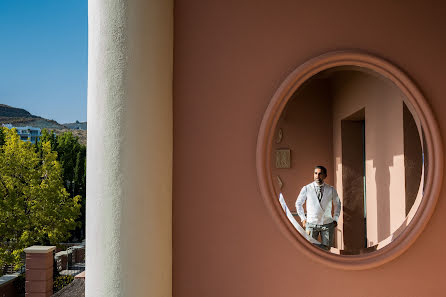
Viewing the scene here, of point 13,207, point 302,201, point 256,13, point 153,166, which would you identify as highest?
point 256,13

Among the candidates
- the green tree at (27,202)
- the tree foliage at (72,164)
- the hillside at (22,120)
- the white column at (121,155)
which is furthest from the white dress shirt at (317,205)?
the hillside at (22,120)

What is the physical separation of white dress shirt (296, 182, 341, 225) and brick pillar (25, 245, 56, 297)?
14.5 feet

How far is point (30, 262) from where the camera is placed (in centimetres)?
531

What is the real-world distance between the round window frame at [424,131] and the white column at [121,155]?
1.86 ft

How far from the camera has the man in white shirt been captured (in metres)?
1.96

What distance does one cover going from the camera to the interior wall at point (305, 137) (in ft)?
6.40

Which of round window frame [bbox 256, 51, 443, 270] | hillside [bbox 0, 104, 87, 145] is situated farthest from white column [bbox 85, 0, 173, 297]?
hillside [bbox 0, 104, 87, 145]

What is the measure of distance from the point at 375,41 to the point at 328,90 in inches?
13.9

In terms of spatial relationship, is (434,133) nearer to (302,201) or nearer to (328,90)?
(328,90)

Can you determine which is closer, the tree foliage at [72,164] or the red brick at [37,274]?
the red brick at [37,274]

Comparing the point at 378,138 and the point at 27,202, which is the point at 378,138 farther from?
the point at 27,202

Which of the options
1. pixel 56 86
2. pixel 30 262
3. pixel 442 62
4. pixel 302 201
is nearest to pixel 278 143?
pixel 302 201

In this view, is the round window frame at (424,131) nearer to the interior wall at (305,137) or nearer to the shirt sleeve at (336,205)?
the interior wall at (305,137)

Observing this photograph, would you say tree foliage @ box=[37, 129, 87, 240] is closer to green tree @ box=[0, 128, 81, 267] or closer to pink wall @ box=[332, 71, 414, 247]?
green tree @ box=[0, 128, 81, 267]
